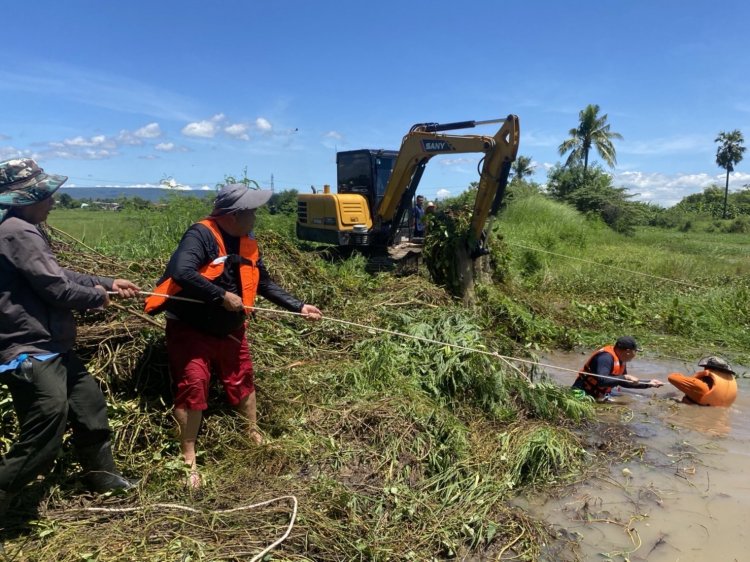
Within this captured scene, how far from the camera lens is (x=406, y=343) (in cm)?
537

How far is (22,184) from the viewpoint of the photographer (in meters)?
2.69

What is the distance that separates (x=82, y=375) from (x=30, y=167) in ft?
3.56

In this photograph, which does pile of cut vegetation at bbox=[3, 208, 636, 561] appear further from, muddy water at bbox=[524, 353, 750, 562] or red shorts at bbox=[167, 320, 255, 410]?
red shorts at bbox=[167, 320, 255, 410]

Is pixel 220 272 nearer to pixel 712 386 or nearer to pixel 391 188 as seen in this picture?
pixel 712 386

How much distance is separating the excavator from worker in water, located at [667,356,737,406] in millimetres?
3694

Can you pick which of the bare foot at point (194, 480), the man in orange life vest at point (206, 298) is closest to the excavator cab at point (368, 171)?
the man in orange life vest at point (206, 298)

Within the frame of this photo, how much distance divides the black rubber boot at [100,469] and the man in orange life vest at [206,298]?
40 centimetres

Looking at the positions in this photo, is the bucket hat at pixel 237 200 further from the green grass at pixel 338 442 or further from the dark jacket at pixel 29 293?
→ the green grass at pixel 338 442

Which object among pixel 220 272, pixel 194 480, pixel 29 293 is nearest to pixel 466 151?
pixel 220 272

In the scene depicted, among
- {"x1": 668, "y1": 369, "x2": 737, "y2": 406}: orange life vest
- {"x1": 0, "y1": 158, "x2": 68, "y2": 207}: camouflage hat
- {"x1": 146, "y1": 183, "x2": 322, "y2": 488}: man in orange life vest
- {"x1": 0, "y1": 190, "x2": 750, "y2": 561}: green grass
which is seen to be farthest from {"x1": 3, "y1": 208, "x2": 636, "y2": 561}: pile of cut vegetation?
{"x1": 668, "y1": 369, "x2": 737, "y2": 406}: orange life vest

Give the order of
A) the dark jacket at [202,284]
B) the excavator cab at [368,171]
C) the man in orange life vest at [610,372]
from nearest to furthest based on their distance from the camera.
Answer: the dark jacket at [202,284]
the man in orange life vest at [610,372]
the excavator cab at [368,171]

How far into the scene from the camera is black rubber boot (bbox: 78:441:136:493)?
9.87 feet

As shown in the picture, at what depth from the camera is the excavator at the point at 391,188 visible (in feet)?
28.0

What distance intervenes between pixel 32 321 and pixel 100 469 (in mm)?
931
